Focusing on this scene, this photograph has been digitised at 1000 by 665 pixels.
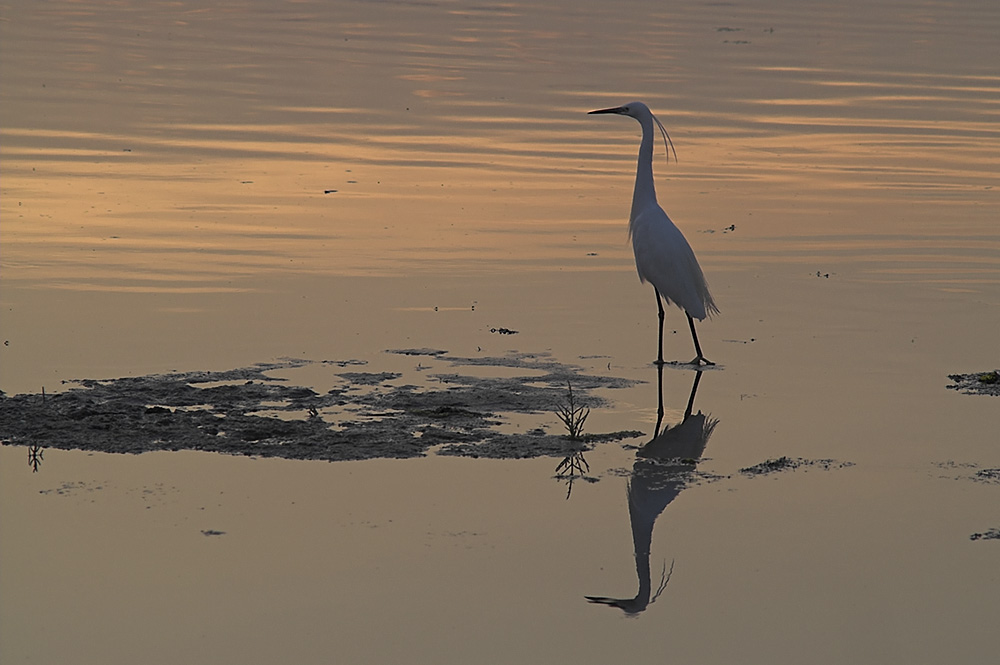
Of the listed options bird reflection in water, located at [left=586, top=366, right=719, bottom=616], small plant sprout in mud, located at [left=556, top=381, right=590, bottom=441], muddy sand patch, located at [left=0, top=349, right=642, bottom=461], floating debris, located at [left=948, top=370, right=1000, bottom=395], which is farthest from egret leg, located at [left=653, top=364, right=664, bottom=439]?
floating debris, located at [left=948, top=370, right=1000, bottom=395]

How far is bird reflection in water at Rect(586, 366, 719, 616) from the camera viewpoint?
5.92 m

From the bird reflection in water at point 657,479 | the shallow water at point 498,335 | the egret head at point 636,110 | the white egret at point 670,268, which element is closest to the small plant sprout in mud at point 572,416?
the shallow water at point 498,335

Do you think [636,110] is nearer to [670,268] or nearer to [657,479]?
[670,268]

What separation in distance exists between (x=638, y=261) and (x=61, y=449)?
165 inches

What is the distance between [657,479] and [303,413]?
6.04ft

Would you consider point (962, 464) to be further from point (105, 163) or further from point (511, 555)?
point (105, 163)

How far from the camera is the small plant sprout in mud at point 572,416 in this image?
7.53m

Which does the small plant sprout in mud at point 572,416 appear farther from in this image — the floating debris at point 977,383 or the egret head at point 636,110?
the egret head at point 636,110

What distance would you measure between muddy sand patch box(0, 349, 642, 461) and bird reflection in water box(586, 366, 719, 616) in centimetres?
24

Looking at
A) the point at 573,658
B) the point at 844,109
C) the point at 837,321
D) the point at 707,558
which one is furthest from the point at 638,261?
the point at 844,109

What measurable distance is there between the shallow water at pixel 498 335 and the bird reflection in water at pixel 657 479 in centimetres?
5

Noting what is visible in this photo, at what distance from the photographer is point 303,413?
25.6 ft

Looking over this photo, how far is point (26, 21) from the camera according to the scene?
94.3 ft

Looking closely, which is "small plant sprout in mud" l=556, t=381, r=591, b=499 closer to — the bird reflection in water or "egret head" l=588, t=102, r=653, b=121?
the bird reflection in water
